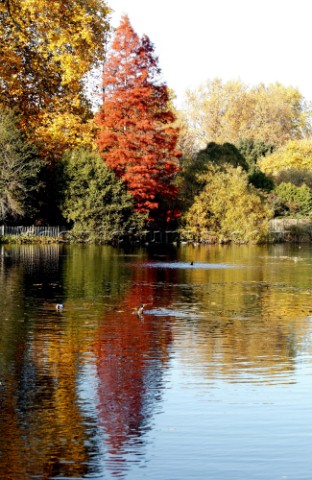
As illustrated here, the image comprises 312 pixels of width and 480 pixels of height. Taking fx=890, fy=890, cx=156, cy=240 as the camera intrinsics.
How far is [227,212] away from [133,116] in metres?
7.23

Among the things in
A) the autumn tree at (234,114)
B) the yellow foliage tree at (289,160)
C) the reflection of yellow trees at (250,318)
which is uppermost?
the autumn tree at (234,114)

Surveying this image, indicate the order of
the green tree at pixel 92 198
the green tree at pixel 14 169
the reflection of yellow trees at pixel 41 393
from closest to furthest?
the reflection of yellow trees at pixel 41 393, the green tree at pixel 14 169, the green tree at pixel 92 198

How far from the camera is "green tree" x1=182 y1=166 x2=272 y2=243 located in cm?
4772

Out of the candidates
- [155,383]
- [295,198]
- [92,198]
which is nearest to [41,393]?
[155,383]

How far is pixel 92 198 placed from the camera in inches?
1751

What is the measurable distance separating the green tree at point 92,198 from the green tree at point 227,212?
4594 millimetres

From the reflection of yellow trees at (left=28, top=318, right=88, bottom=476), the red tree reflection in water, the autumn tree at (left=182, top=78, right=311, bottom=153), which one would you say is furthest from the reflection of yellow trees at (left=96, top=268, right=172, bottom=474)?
the autumn tree at (left=182, top=78, right=311, bottom=153)

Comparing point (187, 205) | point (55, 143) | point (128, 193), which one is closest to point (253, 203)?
point (187, 205)

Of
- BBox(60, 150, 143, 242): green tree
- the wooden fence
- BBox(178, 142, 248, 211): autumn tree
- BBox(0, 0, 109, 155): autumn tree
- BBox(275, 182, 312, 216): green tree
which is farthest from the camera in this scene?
BBox(275, 182, 312, 216): green tree

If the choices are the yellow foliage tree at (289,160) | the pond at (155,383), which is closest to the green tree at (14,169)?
the pond at (155,383)

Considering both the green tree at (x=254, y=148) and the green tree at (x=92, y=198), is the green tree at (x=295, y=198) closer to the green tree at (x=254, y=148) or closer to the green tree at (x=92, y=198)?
the green tree at (x=254, y=148)

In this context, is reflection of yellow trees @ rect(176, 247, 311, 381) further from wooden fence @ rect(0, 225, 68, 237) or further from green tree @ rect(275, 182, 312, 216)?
green tree @ rect(275, 182, 312, 216)

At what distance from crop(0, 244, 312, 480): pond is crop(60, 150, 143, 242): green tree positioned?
22.5 metres

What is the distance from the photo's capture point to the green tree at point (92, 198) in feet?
146
